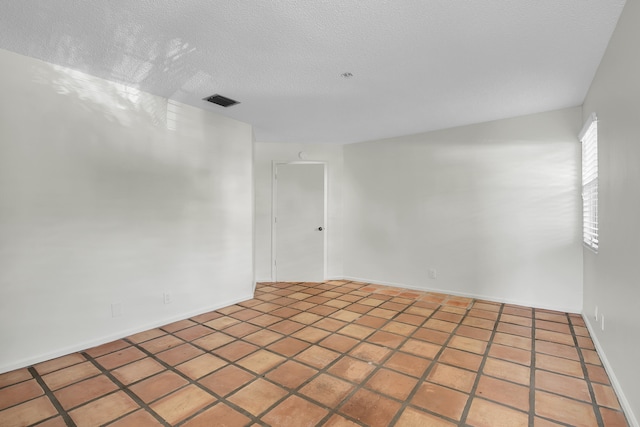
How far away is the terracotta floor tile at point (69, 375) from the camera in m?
2.11

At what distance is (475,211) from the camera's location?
162 inches

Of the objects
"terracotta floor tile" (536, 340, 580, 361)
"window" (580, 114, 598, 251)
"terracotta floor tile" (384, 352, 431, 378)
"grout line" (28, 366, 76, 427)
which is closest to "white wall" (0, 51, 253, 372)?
"grout line" (28, 366, 76, 427)

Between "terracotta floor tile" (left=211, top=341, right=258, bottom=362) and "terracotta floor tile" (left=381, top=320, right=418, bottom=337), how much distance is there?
4.33ft

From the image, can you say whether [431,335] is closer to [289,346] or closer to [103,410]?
[289,346]

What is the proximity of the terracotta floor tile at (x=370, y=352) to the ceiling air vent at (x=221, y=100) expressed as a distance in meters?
2.75

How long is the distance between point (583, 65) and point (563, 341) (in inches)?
93.3

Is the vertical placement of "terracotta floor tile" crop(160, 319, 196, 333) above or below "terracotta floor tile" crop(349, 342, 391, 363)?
below

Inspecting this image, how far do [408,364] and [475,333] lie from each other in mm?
1011

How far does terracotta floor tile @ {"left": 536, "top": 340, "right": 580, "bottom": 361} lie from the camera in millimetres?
2488

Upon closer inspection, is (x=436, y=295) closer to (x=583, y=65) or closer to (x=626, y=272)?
(x=626, y=272)

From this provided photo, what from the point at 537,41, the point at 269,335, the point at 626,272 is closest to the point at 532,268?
the point at 626,272

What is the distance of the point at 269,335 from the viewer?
292 centimetres

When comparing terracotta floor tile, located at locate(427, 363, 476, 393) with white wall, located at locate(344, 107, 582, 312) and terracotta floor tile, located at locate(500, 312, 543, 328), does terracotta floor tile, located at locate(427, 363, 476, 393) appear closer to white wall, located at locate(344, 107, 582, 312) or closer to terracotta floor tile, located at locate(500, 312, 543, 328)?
terracotta floor tile, located at locate(500, 312, 543, 328)

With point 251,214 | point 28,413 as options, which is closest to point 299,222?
point 251,214
